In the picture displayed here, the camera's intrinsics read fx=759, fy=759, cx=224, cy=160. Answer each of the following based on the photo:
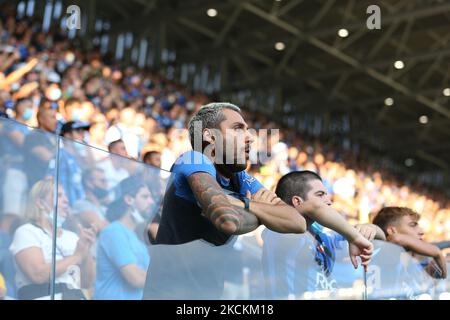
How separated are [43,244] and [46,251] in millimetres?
22

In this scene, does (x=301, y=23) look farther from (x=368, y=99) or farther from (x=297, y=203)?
(x=297, y=203)

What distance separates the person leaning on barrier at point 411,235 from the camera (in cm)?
344

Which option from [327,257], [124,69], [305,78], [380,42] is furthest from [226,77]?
[327,257]

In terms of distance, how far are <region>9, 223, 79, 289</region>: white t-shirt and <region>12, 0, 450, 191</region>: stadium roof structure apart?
Result: 1232cm

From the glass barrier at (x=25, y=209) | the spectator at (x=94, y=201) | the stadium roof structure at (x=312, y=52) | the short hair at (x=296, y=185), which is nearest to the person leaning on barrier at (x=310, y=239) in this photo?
the short hair at (x=296, y=185)

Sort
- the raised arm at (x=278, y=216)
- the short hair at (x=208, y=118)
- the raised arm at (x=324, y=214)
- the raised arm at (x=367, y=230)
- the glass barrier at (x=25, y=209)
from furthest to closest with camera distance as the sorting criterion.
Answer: the raised arm at (x=367, y=230)
the raised arm at (x=324, y=214)
the short hair at (x=208, y=118)
the raised arm at (x=278, y=216)
the glass barrier at (x=25, y=209)

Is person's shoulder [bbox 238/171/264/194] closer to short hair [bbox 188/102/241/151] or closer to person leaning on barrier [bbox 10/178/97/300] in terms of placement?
short hair [bbox 188/102/241/151]

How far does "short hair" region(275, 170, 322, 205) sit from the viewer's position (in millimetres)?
2848

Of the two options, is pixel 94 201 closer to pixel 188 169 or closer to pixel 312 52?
pixel 188 169

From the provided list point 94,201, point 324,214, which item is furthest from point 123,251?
point 324,214

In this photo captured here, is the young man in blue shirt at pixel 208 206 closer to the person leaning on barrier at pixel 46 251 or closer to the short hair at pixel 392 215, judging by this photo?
the person leaning on barrier at pixel 46 251

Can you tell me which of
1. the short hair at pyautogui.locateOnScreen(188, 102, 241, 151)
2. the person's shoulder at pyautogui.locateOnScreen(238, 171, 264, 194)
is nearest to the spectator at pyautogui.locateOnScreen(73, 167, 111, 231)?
the short hair at pyautogui.locateOnScreen(188, 102, 241, 151)

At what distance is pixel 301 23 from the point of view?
16.5 m

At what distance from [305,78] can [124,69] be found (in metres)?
6.84
